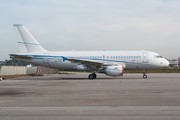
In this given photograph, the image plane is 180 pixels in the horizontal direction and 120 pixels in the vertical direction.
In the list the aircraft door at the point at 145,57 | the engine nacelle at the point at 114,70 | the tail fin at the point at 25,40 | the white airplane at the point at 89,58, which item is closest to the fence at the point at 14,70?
the white airplane at the point at 89,58

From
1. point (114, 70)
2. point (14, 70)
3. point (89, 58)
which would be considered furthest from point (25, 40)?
point (114, 70)

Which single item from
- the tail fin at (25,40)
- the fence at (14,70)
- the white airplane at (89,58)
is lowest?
the fence at (14,70)

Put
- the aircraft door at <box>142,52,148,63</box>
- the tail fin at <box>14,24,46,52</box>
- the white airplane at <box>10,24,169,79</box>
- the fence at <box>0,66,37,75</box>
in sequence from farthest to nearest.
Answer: the fence at <box>0,66,37,75</box>
the tail fin at <box>14,24,46,52</box>
the aircraft door at <box>142,52,148,63</box>
the white airplane at <box>10,24,169,79</box>

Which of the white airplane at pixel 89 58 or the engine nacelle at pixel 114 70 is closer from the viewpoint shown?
the engine nacelle at pixel 114 70

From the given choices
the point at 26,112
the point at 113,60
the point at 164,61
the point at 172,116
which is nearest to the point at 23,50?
the point at 113,60

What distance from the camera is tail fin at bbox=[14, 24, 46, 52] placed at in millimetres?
28484

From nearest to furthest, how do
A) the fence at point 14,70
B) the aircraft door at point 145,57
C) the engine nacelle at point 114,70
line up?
the engine nacelle at point 114,70, the aircraft door at point 145,57, the fence at point 14,70

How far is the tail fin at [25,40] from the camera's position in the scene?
28.5 metres

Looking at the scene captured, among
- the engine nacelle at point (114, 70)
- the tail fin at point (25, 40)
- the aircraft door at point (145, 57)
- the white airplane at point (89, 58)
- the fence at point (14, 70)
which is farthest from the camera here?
the fence at point (14, 70)

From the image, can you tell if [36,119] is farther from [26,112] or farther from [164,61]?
[164,61]

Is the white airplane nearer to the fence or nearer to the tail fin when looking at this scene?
the tail fin

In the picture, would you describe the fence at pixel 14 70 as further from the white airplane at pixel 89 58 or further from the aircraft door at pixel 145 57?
the aircraft door at pixel 145 57

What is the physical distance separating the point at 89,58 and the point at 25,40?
9327mm

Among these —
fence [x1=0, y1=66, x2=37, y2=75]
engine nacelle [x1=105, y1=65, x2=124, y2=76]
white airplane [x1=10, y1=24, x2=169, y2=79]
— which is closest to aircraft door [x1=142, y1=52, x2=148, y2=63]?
white airplane [x1=10, y1=24, x2=169, y2=79]
